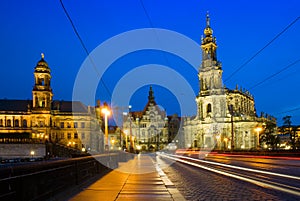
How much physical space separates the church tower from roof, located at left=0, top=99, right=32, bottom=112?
175 feet

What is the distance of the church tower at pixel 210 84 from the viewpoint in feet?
342

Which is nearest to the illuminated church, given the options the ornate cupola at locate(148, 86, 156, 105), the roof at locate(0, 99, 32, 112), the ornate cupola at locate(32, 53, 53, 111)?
the ornate cupola at locate(148, 86, 156, 105)

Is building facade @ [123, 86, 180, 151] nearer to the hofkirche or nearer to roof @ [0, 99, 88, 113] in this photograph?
the hofkirche

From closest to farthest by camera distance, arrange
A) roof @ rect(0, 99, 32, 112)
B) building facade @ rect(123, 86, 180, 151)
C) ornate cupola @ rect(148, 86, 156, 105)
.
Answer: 1. roof @ rect(0, 99, 32, 112)
2. building facade @ rect(123, 86, 180, 151)
3. ornate cupola @ rect(148, 86, 156, 105)

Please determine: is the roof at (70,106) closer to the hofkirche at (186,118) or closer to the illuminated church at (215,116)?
the hofkirche at (186,118)

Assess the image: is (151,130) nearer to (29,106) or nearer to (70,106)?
(70,106)

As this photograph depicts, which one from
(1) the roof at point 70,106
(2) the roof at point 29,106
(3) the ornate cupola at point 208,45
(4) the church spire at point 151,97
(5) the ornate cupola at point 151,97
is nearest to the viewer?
(2) the roof at point 29,106

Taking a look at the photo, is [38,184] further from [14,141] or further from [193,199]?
[14,141]

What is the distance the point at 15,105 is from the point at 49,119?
1651 centimetres

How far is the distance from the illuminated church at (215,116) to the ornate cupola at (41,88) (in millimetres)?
44314

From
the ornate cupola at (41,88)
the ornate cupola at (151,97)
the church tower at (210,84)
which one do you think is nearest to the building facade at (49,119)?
the ornate cupola at (41,88)

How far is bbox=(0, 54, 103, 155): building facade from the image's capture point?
9944 cm

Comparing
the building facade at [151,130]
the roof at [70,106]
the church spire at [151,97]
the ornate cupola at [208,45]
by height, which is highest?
the ornate cupola at [208,45]

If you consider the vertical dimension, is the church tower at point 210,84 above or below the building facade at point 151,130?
above
